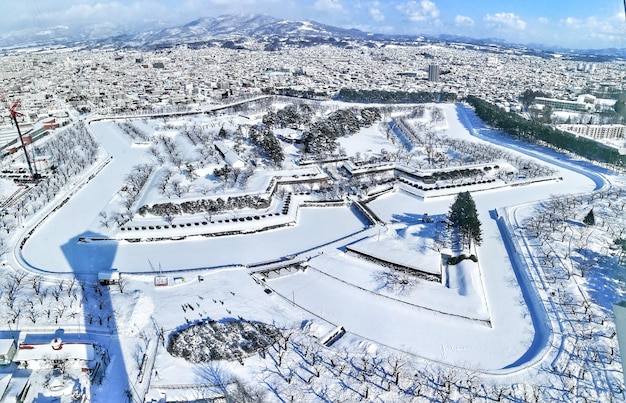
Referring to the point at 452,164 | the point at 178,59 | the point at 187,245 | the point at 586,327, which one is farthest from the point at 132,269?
the point at 178,59

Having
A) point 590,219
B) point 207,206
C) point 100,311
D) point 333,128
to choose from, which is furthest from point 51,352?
point 333,128

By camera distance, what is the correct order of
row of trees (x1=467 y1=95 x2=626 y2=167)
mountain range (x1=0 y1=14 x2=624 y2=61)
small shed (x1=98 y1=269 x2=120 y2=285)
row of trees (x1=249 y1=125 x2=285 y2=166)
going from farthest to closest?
mountain range (x1=0 y1=14 x2=624 y2=61) → row of trees (x1=249 y1=125 x2=285 y2=166) → row of trees (x1=467 y1=95 x2=626 y2=167) → small shed (x1=98 y1=269 x2=120 y2=285)

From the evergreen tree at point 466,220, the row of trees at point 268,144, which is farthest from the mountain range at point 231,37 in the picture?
the evergreen tree at point 466,220

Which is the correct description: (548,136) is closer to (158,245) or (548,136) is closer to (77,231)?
(158,245)

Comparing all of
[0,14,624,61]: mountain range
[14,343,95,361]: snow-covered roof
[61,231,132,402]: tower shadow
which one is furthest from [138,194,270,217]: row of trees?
[0,14,624,61]: mountain range

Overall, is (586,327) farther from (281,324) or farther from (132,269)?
(132,269)

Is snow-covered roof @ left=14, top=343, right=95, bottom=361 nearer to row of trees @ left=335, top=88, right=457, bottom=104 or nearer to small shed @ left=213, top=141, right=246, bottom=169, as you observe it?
small shed @ left=213, top=141, right=246, bottom=169
